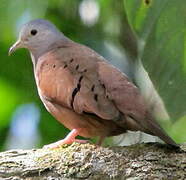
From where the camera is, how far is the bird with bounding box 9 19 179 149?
3881 mm

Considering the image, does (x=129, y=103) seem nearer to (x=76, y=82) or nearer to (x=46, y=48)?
(x=76, y=82)

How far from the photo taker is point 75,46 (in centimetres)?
499

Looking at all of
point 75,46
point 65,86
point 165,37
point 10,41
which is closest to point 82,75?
point 65,86

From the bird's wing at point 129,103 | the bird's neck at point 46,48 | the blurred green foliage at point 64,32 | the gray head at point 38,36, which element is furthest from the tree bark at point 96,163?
the gray head at point 38,36

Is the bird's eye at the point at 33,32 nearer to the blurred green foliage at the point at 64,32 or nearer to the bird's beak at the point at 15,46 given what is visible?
the blurred green foliage at the point at 64,32

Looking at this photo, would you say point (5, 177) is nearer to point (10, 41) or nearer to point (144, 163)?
point (144, 163)

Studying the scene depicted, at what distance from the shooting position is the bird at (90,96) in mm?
3881

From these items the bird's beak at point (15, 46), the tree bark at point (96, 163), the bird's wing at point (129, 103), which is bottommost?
the tree bark at point (96, 163)

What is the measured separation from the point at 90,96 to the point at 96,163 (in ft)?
2.28

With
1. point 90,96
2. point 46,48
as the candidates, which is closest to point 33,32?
point 46,48

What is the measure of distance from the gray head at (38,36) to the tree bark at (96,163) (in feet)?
7.23

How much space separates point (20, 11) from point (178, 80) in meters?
1.25

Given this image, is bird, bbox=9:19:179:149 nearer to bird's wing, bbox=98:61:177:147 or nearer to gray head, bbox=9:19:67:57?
bird's wing, bbox=98:61:177:147

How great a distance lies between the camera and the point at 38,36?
19.7 feet
